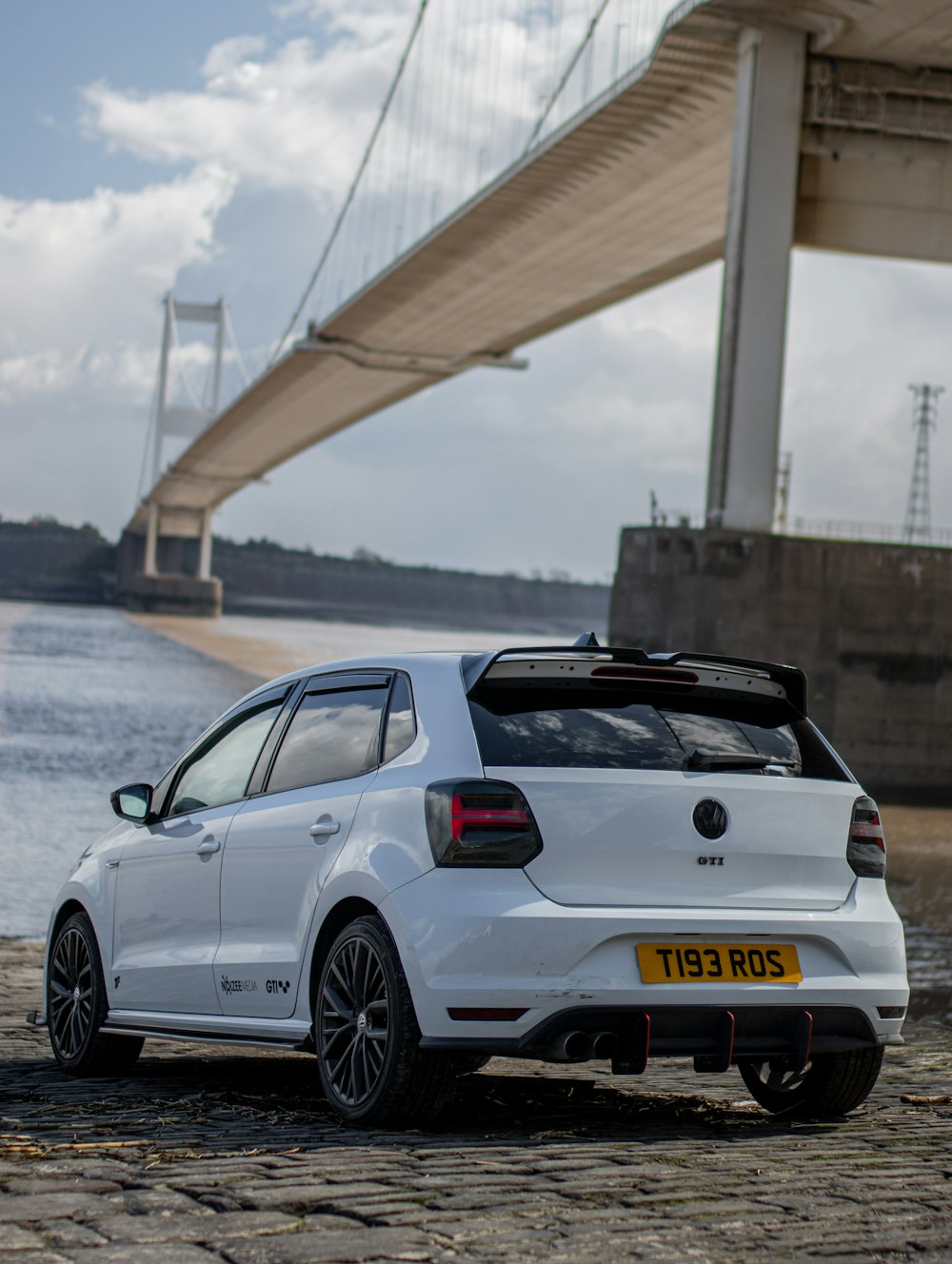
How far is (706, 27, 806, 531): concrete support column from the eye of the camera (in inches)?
914

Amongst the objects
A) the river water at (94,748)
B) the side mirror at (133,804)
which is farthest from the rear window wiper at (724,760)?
the river water at (94,748)

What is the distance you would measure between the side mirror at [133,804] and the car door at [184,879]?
0.04 m

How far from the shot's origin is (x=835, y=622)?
73.4 ft

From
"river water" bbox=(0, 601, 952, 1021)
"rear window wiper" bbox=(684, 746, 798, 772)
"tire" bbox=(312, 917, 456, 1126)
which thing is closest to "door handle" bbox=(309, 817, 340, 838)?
"tire" bbox=(312, 917, 456, 1126)

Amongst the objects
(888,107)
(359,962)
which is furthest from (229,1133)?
(888,107)

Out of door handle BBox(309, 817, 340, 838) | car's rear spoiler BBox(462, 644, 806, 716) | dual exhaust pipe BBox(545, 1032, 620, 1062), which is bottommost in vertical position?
dual exhaust pipe BBox(545, 1032, 620, 1062)

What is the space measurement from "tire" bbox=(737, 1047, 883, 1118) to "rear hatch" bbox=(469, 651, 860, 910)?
0.46m

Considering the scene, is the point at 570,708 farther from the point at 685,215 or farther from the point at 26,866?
the point at 685,215

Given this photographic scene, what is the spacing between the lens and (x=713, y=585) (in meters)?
21.6

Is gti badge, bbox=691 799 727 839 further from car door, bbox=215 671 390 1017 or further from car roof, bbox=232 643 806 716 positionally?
car door, bbox=215 671 390 1017

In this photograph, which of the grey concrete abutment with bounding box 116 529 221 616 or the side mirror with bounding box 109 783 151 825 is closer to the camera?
the side mirror with bounding box 109 783 151 825

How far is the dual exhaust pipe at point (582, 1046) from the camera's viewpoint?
13.0 feet

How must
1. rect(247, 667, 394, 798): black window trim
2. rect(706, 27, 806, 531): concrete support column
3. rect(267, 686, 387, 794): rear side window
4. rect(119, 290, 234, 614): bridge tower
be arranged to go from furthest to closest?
rect(119, 290, 234, 614): bridge tower → rect(706, 27, 806, 531): concrete support column → rect(247, 667, 394, 798): black window trim → rect(267, 686, 387, 794): rear side window

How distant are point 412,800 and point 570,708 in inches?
18.3
